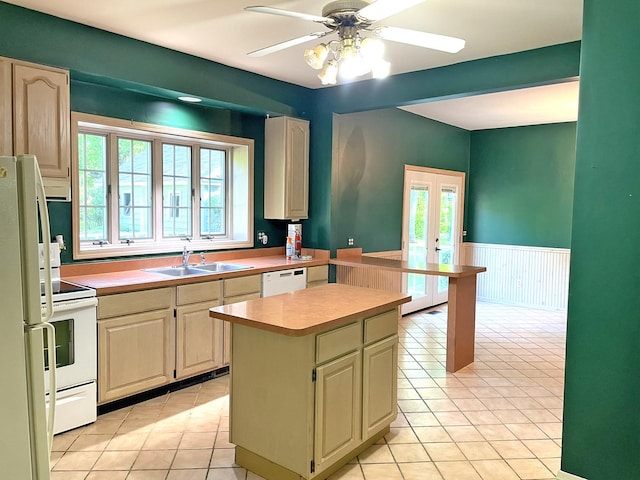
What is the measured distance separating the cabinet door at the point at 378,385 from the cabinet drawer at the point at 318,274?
181 cm

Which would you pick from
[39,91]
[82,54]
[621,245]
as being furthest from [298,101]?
[621,245]

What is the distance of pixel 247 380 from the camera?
7.88 ft

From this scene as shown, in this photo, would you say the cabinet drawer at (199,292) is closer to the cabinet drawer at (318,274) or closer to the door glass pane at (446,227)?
the cabinet drawer at (318,274)

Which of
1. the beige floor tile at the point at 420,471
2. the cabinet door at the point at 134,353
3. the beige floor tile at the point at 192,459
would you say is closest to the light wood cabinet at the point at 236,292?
the cabinet door at the point at 134,353

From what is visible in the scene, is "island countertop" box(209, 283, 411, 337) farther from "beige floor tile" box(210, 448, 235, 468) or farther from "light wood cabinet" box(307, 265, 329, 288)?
"light wood cabinet" box(307, 265, 329, 288)

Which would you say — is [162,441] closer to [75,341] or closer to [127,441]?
[127,441]

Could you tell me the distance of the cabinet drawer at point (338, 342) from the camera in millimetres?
2254

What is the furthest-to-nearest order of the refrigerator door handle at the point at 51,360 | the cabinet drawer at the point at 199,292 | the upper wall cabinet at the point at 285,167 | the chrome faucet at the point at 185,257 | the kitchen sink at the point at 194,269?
the upper wall cabinet at the point at 285,167, the chrome faucet at the point at 185,257, the kitchen sink at the point at 194,269, the cabinet drawer at the point at 199,292, the refrigerator door handle at the point at 51,360

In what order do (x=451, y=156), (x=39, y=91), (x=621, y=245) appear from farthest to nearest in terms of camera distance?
(x=451, y=156), (x=39, y=91), (x=621, y=245)

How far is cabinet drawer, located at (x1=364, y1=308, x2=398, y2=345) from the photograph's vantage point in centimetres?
258

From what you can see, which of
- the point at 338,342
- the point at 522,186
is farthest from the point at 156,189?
the point at 522,186

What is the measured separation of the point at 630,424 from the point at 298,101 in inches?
146

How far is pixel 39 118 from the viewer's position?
2.87 meters

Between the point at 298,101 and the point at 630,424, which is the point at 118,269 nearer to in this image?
the point at 298,101
